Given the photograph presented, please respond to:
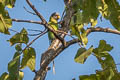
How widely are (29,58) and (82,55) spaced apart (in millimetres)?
655

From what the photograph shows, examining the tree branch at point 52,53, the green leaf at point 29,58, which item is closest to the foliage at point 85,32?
the green leaf at point 29,58

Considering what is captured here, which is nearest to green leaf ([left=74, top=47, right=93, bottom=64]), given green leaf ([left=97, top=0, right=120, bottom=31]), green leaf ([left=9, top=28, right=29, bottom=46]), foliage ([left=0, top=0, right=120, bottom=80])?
foliage ([left=0, top=0, right=120, bottom=80])

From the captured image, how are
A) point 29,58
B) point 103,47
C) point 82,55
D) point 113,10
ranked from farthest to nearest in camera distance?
point 29,58
point 103,47
point 113,10
point 82,55

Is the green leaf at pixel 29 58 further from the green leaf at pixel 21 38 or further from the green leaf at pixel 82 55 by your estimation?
the green leaf at pixel 82 55

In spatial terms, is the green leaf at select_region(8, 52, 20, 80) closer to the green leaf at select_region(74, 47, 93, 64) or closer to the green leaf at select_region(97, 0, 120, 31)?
the green leaf at select_region(74, 47, 93, 64)

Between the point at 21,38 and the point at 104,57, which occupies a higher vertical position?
the point at 21,38

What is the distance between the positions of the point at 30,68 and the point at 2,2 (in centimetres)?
67

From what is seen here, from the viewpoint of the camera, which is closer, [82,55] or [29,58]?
[82,55]

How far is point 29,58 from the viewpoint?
2162mm

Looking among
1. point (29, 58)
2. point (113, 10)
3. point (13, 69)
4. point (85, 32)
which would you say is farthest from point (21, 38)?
point (113, 10)

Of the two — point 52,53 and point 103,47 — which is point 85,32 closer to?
point 103,47

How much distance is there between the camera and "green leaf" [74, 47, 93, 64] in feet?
5.16

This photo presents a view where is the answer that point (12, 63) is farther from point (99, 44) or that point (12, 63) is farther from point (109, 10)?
point (109, 10)

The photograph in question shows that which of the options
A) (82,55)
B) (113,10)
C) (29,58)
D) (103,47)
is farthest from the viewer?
(29,58)
